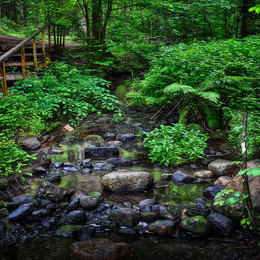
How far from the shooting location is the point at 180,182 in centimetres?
447

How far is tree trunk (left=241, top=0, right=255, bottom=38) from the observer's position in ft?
28.4

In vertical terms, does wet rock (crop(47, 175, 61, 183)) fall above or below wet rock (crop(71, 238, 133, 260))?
below

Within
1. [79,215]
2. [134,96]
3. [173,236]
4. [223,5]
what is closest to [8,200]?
[79,215]

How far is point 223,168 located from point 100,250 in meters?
3.15

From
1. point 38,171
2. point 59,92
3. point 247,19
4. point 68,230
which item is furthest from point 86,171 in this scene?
point 247,19

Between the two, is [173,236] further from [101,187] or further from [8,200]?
[8,200]

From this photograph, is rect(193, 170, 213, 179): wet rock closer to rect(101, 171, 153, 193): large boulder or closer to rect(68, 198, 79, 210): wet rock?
rect(101, 171, 153, 193): large boulder

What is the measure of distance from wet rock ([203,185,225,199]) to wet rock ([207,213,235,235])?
2.26 ft

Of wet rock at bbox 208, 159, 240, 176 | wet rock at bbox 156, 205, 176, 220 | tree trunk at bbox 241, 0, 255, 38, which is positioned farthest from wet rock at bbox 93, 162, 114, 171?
tree trunk at bbox 241, 0, 255, 38

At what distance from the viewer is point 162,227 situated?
3080 mm

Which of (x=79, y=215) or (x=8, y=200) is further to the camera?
(x=8, y=200)

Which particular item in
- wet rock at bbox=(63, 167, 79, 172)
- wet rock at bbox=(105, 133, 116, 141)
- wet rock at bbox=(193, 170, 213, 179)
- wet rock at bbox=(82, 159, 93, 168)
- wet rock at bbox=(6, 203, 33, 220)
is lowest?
wet rock at bbox=(105, 133, 116, 141)

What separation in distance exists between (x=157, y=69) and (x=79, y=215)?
5402mm

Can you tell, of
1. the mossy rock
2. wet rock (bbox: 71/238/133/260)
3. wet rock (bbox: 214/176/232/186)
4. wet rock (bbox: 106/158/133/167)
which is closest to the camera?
wet rock (bbox: 71/238/133/260)
